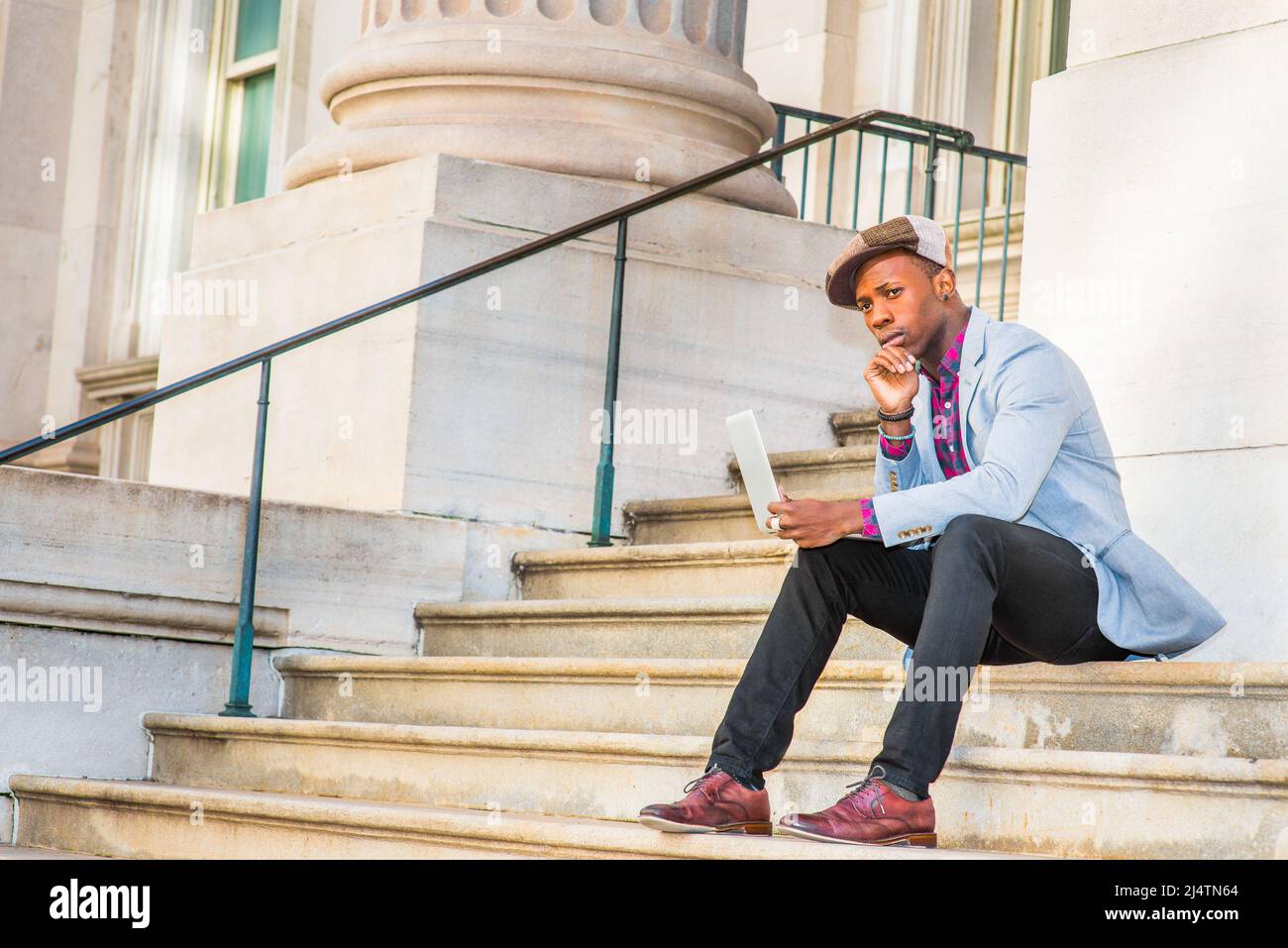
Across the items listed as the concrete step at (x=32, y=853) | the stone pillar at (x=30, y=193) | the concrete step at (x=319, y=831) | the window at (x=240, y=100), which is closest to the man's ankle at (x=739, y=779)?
the concrete step at (x=319, y=831)

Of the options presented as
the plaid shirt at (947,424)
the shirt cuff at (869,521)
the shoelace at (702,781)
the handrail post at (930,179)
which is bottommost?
the shoelace at (702,781)

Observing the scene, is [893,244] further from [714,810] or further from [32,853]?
[32,853]

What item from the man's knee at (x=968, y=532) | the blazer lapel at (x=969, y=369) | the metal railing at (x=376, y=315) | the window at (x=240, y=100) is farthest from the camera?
the window at (x=240, y=100)

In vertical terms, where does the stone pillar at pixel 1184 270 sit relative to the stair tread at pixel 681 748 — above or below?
above

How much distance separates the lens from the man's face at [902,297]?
439 cm

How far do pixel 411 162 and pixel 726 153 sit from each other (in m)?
1.31

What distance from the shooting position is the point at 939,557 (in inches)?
157

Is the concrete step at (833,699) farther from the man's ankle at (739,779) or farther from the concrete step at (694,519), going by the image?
the concrete step at (694,519)

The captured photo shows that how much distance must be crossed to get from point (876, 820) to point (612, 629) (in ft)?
7.24

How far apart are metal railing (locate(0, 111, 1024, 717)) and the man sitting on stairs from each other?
2307 mm

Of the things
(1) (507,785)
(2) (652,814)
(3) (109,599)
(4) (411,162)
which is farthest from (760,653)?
(4) (411,162)

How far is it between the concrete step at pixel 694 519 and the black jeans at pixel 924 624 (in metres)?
2.11

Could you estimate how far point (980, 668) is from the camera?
447 cm

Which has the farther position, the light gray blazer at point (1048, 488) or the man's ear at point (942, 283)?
the man's ear at point (942, 283)
